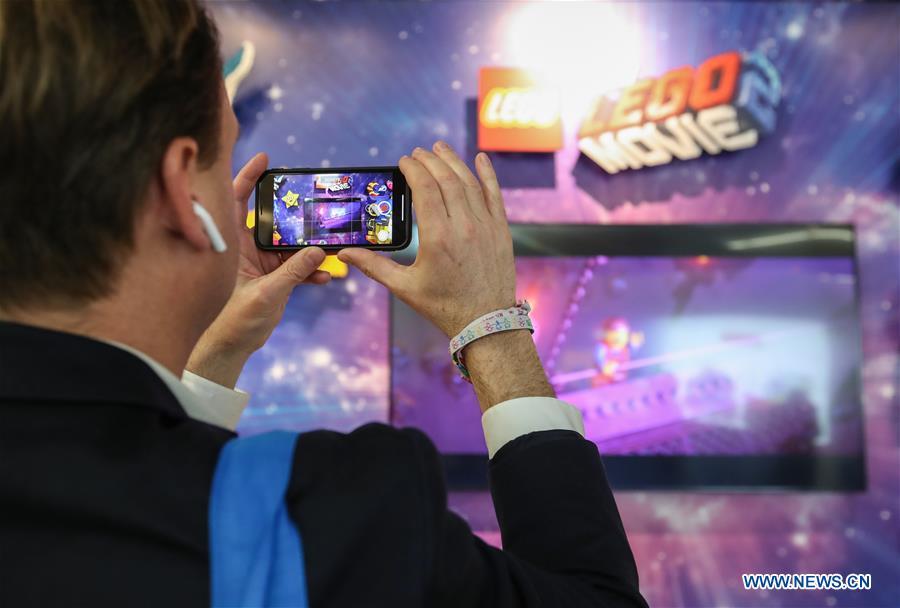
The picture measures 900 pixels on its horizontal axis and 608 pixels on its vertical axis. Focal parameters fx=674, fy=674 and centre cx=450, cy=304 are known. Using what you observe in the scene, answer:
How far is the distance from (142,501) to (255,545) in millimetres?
69

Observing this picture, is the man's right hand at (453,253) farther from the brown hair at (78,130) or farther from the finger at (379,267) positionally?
the brown hair at (78,130)

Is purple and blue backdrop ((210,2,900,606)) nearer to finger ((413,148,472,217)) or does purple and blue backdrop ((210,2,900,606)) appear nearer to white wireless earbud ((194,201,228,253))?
finger ((413,148,472,217))

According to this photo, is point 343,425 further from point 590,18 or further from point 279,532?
point 279,532

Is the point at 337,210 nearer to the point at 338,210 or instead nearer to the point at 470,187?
the point at 338,210

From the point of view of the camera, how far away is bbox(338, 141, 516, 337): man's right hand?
663 mm

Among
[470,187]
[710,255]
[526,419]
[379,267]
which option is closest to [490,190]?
[470,187]

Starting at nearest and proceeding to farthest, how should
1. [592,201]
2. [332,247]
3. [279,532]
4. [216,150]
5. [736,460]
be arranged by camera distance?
[279,532]
[216,150]
[332,247]
[736,460]
[592,201]

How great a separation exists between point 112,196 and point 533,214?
2117mm

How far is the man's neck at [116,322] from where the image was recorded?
44 cm

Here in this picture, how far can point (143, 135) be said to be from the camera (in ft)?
1.40

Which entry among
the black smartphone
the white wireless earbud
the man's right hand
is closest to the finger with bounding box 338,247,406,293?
the man's right hand

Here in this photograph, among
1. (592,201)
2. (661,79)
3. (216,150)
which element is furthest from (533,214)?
(216,150)

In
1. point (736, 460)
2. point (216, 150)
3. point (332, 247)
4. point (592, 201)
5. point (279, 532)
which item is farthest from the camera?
point (592, 201)

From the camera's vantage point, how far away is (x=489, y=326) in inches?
25.2
